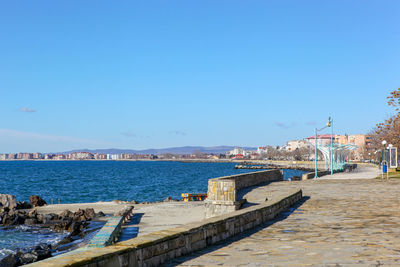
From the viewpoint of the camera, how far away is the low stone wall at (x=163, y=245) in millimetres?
5574

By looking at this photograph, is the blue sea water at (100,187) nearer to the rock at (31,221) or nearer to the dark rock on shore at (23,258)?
the rock at (31,221)

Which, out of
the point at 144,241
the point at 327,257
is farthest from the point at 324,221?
the point at 144,241

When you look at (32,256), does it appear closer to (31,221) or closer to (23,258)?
(23,258)

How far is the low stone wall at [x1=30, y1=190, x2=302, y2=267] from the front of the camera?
219 inches

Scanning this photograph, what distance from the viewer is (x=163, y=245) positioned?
282 inches

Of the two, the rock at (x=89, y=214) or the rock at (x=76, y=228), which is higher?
the rock at (x=89, y=214)

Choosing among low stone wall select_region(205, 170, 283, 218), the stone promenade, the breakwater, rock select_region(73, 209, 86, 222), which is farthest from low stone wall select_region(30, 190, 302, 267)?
rock select_region(73, 209, 86, 222)

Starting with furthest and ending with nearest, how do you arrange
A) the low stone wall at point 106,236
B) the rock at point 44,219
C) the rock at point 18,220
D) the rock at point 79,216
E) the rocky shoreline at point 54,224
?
the rock at point 18,220 → the rock at point 44,219 → the rock at point 79,216 → the rocky shoreline at point 54,224 → the low stone wall at point 106,236

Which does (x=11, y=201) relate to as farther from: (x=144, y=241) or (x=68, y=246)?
(x=144, y=241)

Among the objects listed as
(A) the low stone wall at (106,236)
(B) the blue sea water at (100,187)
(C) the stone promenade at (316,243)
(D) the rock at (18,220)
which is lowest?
(B) the blue sea water at (100,187)

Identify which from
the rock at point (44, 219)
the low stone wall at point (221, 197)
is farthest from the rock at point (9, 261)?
the rock at point (44, 219)

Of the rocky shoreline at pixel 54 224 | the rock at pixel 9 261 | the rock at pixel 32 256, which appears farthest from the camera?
the rocky shoreline at pixel 54 224

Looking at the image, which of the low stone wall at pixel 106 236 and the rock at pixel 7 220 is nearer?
the low stone wall at pixel 106 236

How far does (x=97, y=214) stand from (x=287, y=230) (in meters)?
19.4
